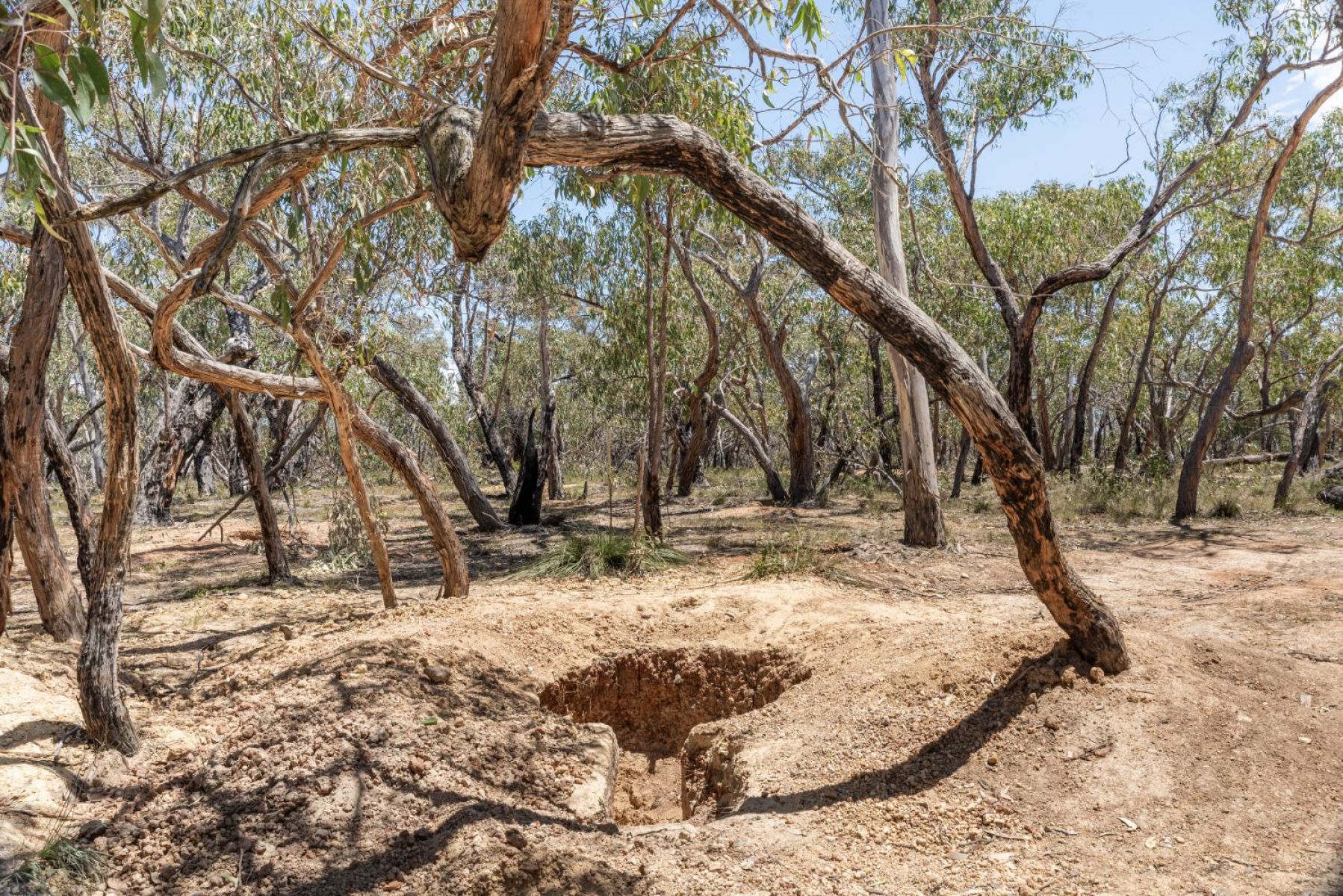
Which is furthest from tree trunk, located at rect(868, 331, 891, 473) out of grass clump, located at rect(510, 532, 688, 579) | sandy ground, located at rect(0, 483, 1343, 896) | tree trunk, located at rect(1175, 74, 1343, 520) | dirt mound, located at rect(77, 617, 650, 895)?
dirt mound, located at rect(77, 617, 650, 895)

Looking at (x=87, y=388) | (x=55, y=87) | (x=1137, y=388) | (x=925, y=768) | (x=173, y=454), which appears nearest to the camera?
(x=55, y=87)

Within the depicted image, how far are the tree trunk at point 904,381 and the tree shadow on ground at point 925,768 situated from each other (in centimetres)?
534

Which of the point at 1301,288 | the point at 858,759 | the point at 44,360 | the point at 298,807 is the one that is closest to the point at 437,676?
the point at 298,807

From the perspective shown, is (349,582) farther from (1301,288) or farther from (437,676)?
(1301,288)

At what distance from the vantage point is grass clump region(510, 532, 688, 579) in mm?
7617

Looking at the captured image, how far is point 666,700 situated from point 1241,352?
859cm

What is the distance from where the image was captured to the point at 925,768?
377 cm

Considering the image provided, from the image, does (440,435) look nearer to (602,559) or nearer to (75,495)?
(602,559)

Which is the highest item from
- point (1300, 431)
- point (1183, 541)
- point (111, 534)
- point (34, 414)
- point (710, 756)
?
point (1300, 431)

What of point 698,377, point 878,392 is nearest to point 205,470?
point 698,377

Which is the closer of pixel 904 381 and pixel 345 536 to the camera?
pixel 345 536

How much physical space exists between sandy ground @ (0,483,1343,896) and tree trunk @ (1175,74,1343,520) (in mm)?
5439

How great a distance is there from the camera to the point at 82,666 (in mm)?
3820

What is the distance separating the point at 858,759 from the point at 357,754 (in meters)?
2.03
